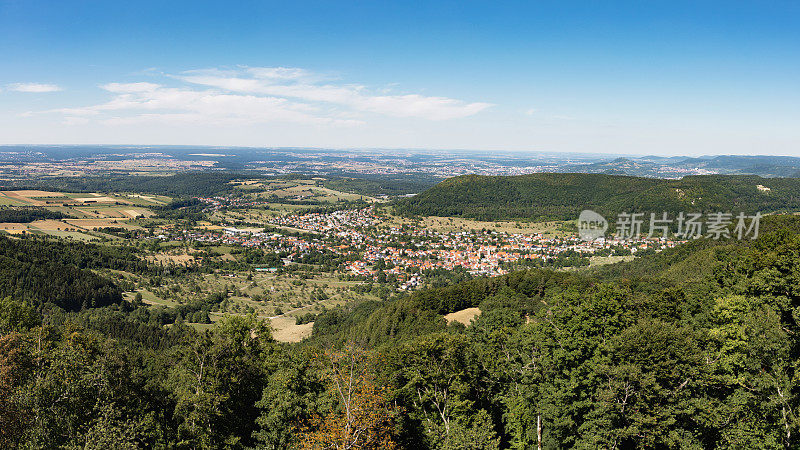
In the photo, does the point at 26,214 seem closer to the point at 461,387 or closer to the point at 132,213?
the point at 132,213

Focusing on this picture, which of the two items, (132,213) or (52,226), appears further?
(132,213)

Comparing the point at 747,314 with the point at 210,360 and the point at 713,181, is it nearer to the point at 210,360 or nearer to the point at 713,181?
the point at 210,360

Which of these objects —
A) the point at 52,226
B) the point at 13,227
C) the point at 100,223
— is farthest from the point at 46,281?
the point at 100,223

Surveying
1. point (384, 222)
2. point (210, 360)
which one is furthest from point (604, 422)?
point (384, 222)

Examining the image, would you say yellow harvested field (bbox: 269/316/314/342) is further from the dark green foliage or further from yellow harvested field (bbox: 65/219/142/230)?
yellow harvested field (bbox: 65/219/142/230)
